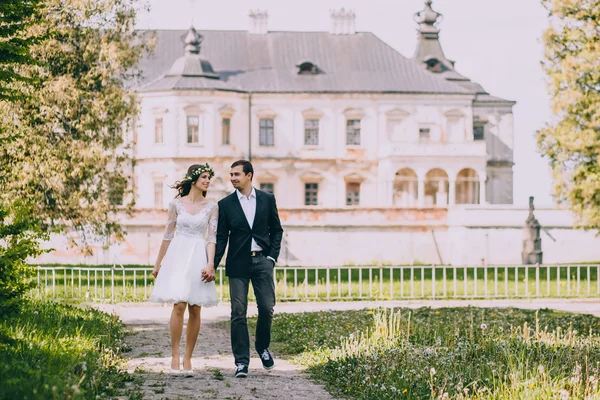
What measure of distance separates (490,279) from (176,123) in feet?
92.6

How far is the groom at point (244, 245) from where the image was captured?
9.47m

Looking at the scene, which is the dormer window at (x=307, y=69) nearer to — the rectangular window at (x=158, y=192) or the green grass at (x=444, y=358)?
the rectangular window at (x=158, y=192)

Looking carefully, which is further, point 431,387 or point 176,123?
point 176,123

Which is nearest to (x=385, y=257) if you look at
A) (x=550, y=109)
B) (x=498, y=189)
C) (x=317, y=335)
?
(x=550, y=109)

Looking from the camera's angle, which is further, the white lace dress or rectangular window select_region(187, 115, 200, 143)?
rectangular window select_region(187, 115, 200, 143)

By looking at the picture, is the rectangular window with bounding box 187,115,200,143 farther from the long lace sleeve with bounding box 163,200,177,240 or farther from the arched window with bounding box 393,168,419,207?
the long lace sleeve with bounding box 163,200,177,240

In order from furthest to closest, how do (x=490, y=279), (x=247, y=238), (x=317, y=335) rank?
(x=490, y=279), (x=317, y=335), (x=247, y=238)

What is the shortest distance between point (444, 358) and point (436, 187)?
4335 cm

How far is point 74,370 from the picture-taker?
7.79m

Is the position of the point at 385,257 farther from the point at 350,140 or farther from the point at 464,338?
the point at 464,338

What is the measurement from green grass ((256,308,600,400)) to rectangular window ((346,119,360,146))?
3994 centimetres

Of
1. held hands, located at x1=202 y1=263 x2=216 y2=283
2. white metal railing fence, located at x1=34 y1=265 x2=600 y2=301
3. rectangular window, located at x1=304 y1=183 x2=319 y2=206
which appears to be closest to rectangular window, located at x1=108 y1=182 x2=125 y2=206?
white metal railing fence, located at x1=34 y1=265 x2=600 y2=301

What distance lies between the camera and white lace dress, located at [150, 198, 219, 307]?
9.26 metres

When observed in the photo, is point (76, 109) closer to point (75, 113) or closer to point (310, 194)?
point (75, 113)
